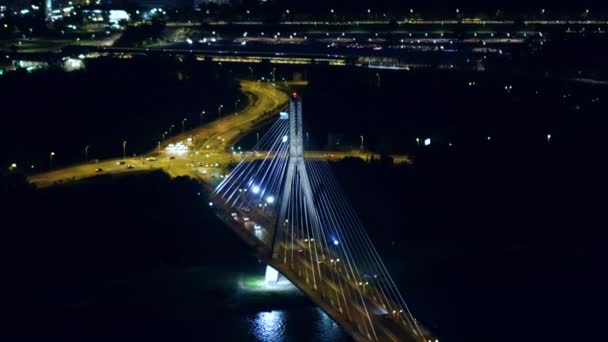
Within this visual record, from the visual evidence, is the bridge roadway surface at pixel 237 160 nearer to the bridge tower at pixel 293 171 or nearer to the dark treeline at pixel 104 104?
the bridge tower at pixel 293 171

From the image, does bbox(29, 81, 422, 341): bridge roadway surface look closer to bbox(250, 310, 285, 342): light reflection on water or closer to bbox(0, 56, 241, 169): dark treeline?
bbox(250, 310, 285, 342): light reflection on water

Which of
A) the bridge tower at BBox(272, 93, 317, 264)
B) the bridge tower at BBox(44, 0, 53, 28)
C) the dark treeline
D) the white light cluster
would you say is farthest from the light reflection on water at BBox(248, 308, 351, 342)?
the bridge tower at BBox(44, 0, 53, 28)

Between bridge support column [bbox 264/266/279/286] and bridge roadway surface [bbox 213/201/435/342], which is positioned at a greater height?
bridge roadway surface [bbox 213/201/435/342]

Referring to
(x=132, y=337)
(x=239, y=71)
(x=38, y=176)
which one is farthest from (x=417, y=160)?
(x=239, y=71)

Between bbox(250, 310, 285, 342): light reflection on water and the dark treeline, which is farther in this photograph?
the dark treeline

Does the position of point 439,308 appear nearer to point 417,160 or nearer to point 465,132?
point 417,160

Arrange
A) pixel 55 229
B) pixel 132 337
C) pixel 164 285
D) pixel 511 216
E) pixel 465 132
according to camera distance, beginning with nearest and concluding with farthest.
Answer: pixel 132 337, pixel 164 285, pixel 55 229, pixel 511 216, pixel 465 132

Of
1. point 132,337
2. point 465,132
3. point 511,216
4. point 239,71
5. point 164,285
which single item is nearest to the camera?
point 132,337

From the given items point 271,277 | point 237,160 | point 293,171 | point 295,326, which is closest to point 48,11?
point 237,160
